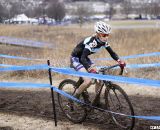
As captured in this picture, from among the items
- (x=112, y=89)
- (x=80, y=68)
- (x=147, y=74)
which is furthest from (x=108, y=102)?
(x=147, y=74)

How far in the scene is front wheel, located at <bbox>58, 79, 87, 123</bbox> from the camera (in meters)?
7.06

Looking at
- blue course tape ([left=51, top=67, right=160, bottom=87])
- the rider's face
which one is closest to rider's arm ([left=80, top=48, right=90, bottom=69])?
blue course tape ([left=51, top=67, right=160, bottom=87])

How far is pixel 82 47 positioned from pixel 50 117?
1.63m

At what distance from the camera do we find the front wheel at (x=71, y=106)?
7059 mm

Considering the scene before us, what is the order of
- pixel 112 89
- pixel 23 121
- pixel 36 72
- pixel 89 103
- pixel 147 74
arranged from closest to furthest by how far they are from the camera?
pixel 112 89, pixel 89 103, pixel 23 121, pixel 147 74, pixel 36 72

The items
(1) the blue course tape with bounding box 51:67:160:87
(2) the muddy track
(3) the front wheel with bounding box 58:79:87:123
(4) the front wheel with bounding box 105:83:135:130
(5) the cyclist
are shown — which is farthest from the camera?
(3) the front wheel with bounding box 58:79:87:123

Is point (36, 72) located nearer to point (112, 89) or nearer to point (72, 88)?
point (72, 88)

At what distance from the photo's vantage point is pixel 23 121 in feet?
24.3

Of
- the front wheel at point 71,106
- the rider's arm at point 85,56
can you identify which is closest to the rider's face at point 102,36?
the rider's arm at point 85,56

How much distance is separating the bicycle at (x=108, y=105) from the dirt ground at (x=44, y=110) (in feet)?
0.52

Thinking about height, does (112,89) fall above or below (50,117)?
above

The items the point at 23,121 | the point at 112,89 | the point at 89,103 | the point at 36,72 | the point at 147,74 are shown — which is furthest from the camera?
the point at 36,72

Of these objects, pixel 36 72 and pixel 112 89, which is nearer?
pixel 112 89

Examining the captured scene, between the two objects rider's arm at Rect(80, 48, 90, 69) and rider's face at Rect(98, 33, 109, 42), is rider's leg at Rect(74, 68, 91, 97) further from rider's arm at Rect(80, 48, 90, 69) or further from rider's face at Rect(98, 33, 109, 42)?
rider's face at Rect(98, 33, 109, 42)
